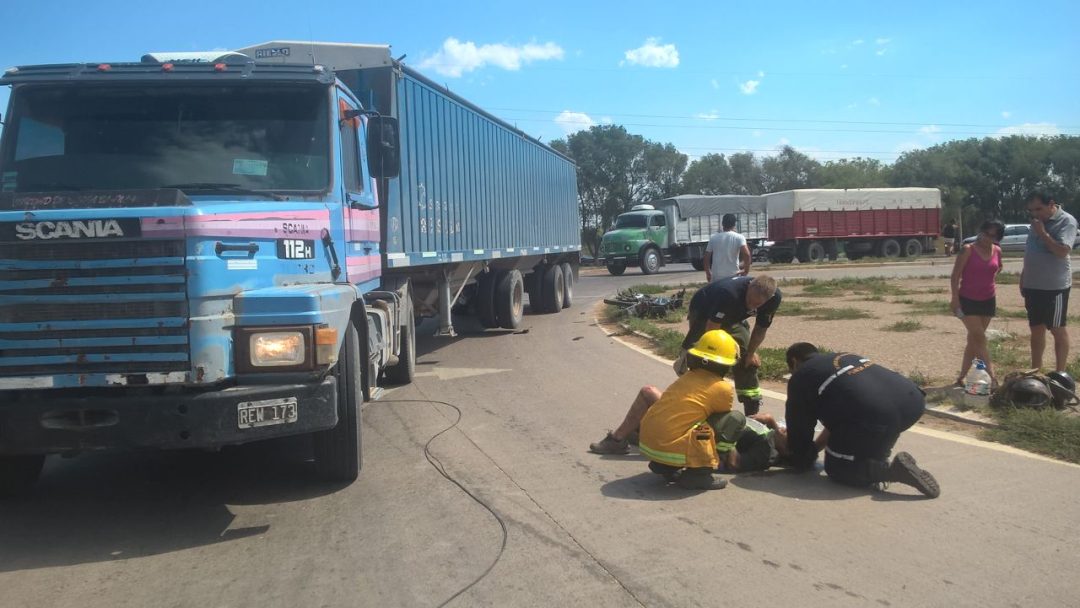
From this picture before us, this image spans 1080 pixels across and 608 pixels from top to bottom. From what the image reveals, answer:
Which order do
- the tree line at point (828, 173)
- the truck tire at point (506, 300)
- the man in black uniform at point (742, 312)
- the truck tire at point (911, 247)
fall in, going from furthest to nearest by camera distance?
the tree line at point (828, 173) < the truck tire at point (911, 247) < the truck tire at point (506, 300) < the man in black uniform at point (742, 312)

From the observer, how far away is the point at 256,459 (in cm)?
604

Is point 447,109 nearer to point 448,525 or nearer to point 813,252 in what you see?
point 448,525

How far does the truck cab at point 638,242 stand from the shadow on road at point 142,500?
25.7 meters

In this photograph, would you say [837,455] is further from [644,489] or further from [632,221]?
[632,221]

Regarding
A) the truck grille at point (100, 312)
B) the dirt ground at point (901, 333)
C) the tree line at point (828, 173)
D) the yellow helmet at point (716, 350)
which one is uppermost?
the tree line at point (828, 173)

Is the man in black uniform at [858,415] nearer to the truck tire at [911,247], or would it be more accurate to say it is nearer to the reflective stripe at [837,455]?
the reflective stripe at [837,455]

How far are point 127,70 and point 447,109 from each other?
17.5 ft

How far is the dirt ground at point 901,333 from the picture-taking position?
897cm

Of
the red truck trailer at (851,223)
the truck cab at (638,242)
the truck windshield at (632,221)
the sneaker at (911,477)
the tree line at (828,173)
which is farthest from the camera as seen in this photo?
the tree line at (828,173)

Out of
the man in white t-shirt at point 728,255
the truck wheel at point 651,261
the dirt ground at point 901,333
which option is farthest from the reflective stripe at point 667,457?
the truck wheel at point 651,261

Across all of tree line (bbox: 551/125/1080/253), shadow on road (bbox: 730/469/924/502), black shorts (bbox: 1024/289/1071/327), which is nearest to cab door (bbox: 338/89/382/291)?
shadow on road (bbox: 730/469/924/502)

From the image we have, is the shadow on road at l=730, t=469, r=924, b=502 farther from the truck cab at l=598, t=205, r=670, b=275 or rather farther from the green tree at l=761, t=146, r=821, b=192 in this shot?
the green tree at l=761, t=146, r=821, b=192

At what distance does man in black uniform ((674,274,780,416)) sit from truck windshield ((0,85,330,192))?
310cm

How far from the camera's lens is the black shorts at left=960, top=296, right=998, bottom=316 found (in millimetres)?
7379
